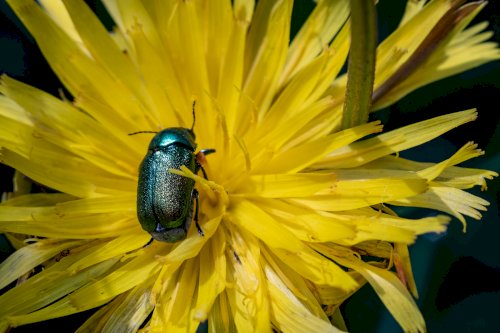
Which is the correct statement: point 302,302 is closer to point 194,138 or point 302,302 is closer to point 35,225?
point 194,138

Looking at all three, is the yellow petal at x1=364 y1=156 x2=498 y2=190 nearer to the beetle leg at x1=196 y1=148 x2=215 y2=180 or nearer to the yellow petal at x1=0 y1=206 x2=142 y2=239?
the beetle leg at x1=196 y1=148 x2=215 y2=180

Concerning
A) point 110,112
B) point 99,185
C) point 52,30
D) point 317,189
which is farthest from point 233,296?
point 52,30

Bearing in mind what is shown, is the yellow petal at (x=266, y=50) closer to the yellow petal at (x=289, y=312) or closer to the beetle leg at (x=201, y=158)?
the beetle leg at (x=201, y=158)

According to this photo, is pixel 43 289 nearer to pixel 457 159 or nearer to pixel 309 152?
pixel 309 152

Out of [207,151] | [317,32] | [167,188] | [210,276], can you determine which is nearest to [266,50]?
[317,32]

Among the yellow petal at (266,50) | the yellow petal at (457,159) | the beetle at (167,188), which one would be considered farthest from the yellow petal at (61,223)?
the yellow petal at (457,159)

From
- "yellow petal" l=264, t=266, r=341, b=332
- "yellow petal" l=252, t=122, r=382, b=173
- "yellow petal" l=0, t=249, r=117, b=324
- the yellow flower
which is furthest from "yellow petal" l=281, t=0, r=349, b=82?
"yellow petal" l=0, t=249, r=117, b=324
